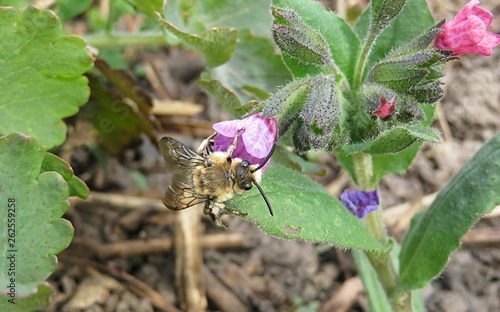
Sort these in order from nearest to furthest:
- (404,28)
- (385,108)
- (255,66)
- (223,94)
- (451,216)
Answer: (385,108)
(451,216)
(223,94)
(404,28)
(255,66)

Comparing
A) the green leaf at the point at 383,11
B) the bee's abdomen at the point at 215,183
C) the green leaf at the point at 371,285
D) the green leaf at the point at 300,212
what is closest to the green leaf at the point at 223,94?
the green leaf at the point at 300,212

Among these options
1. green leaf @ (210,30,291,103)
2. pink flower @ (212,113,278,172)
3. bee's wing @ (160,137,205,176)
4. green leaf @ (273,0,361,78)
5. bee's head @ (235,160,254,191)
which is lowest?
green leaf @ (210,30,291,103)

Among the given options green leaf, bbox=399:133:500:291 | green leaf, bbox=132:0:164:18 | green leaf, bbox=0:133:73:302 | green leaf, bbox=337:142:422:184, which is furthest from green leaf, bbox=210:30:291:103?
green leaf, bbox=0:133:73:302

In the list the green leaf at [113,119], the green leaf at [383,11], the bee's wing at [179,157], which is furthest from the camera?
the green leaf at [113,119]

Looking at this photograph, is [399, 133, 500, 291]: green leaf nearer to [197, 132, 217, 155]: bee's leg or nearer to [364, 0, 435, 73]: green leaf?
[364, 0, 435, 73]: green leaf

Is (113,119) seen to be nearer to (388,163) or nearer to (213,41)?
(213,41)

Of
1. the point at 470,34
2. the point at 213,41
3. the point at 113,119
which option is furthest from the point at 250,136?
the point at 113,119

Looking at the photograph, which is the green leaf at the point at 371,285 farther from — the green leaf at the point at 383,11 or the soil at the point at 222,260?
the green leaf at the point at 383,11
